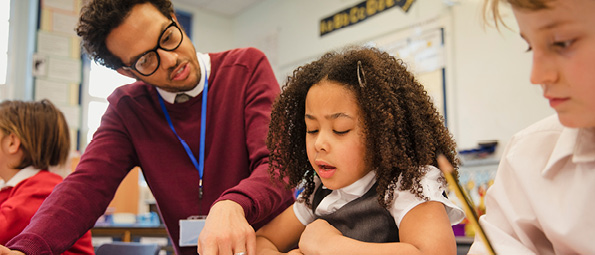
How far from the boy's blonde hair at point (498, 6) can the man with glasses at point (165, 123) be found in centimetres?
68

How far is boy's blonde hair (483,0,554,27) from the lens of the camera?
22.4 inches

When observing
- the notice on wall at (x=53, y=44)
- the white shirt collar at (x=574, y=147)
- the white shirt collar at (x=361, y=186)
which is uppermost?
the notice on wall at (x=53, y=44)

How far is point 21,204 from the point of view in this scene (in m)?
1.69

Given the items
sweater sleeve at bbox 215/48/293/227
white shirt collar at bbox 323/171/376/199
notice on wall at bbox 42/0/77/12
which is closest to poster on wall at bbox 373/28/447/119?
sweater sleeve at bbox 215/48/293/227

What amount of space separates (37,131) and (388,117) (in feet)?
5.15

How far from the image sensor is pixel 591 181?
707mm

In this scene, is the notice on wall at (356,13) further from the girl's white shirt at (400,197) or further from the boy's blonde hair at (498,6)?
the boy's blonde hair at (498,6)

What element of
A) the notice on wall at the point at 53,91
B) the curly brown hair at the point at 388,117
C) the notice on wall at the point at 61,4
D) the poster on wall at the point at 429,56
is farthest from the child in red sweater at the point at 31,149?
the notice on wall at the point at 61,4

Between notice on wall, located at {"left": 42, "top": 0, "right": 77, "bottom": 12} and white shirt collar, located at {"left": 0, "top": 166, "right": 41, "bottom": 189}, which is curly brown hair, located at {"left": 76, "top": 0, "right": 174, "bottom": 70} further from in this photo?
notice on wall, located at {"left": 42, "top": 0, "right": 77, "bottom": 12}

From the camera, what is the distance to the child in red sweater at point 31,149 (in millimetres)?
1787

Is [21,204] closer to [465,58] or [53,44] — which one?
[465,58]

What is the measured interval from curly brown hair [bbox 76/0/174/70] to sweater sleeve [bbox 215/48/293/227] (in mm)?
320

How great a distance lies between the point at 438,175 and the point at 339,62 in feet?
1.04

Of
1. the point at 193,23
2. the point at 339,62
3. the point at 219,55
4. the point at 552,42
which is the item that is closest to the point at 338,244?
the point at 339,62
